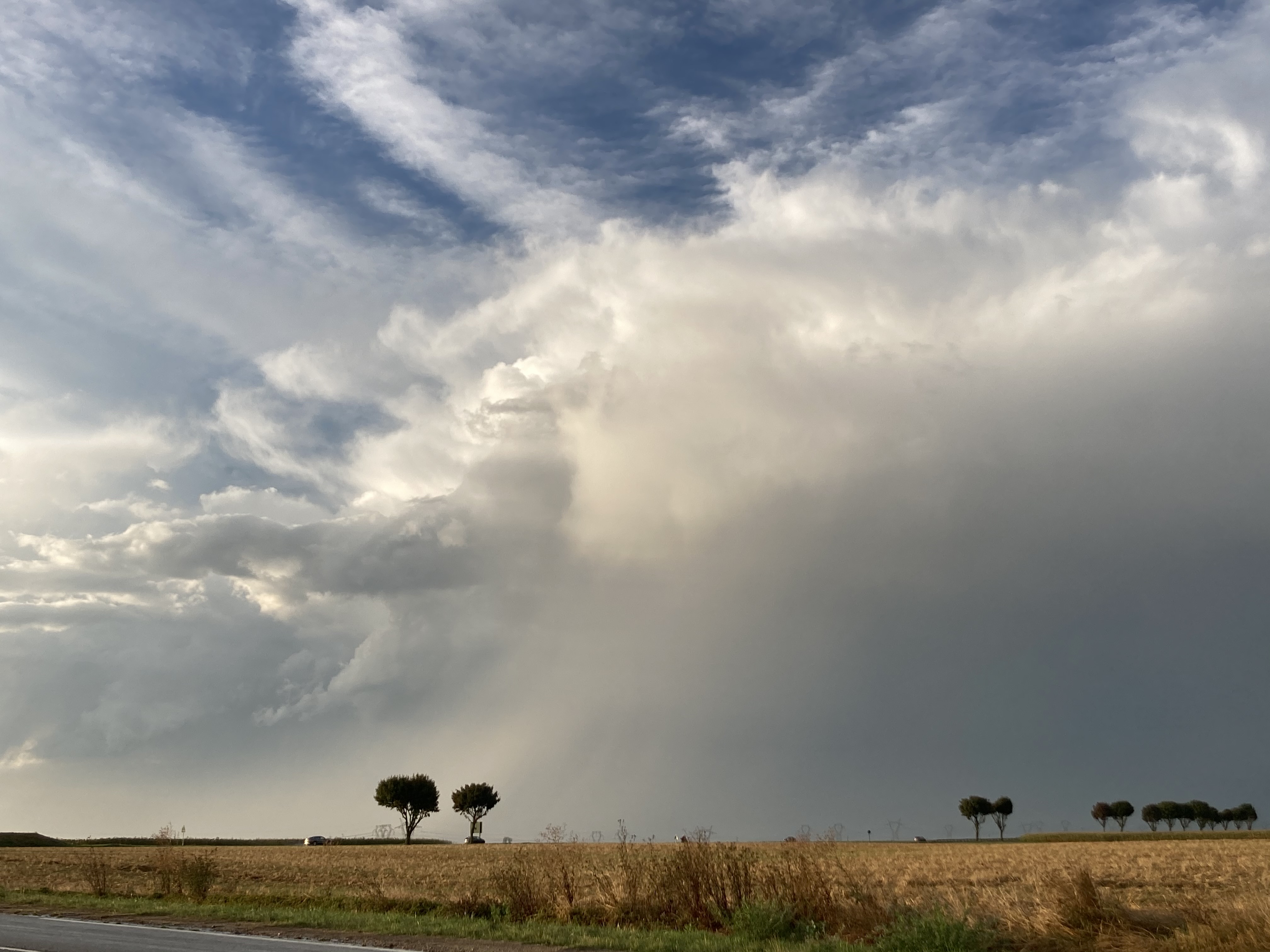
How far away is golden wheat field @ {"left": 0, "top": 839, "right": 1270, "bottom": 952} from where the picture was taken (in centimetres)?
1731

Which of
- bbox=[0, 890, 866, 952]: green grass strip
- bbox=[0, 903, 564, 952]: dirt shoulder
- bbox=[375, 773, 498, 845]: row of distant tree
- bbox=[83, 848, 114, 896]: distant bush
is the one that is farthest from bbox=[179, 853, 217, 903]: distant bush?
bbox=[375, 773, 498, 845]: row of distant tree

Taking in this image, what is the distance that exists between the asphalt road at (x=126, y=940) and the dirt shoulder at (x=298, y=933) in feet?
1.96

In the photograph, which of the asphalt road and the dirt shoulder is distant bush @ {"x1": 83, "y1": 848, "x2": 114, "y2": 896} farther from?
the asphalt road

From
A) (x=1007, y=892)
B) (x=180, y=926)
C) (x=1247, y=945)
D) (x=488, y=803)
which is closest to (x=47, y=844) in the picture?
(x=488, y=803)

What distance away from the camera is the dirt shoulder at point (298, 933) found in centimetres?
1823

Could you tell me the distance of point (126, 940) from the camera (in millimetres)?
18625

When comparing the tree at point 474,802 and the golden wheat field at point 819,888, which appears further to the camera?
the tree at point 474,802

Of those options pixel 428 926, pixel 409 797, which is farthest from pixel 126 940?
pixel 409 797

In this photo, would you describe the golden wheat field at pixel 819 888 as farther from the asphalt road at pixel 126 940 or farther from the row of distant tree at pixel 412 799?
the row of distant tree at pixel 412 799

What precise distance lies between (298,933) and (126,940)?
3.51 metres

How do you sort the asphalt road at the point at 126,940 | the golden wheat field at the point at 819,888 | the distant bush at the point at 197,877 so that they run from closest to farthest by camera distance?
1. the asphalt road at the point at 126,940
2. the golden wheat field at the point at 819,888
3. the distant bush at the point at 197,877

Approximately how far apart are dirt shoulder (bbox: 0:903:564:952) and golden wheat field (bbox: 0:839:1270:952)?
4215 mm

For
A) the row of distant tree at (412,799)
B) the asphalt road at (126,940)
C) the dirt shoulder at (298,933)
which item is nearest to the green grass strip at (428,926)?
the dirt shoulder at (298,933)

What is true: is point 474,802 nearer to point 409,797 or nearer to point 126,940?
point 409,797
